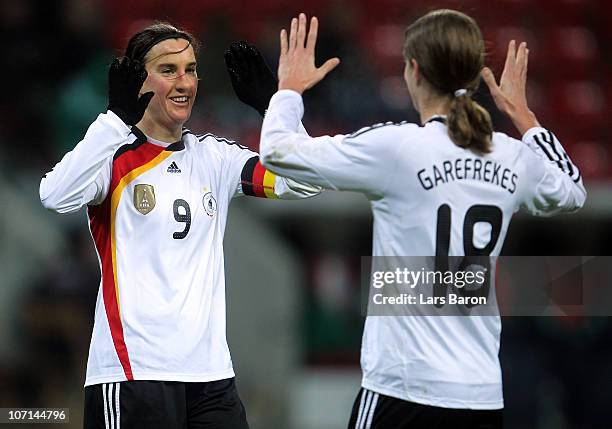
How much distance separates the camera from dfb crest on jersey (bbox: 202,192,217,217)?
4082mm

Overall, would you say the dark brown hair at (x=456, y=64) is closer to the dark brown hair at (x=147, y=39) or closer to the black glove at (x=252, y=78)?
the black glove at (x=252, y=78)

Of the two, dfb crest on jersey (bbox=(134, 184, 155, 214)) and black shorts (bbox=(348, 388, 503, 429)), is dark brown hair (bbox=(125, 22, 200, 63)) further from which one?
black shorts (bbox=(348, 388, 503, 429))

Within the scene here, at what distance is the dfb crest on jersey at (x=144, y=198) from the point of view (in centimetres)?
398

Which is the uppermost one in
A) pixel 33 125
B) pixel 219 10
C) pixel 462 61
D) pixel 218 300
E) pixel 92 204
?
pixel 219 10

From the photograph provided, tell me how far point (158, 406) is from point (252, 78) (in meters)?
1.29

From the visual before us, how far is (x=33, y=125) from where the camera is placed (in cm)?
850

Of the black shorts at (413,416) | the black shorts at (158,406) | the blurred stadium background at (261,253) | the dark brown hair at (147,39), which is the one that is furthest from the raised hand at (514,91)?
the blurred stadium background at (261,253)

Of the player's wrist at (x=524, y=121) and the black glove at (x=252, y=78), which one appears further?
the black glove at (x=252, y=78)

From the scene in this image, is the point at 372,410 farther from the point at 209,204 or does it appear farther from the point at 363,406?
the point at 209,204

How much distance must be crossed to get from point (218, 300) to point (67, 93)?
4.68 m

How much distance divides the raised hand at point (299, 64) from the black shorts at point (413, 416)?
1019 mm

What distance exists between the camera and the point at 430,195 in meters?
3.35

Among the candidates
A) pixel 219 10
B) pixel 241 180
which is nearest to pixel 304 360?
pixel 219 10

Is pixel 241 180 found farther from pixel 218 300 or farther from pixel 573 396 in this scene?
pixel 573 396
